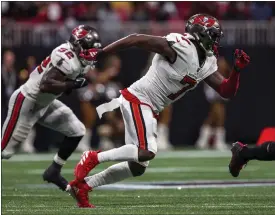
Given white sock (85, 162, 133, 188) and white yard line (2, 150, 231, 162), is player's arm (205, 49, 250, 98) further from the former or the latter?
white yard line (2, 150, 231, 162)

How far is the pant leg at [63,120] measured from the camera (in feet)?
31.4

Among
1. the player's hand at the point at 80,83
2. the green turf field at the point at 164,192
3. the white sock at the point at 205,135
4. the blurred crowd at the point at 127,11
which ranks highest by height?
the player's hand at the point at 80,83

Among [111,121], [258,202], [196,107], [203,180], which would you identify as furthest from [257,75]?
[258,202]

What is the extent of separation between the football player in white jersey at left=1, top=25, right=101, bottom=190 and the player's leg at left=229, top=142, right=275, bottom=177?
1.84m

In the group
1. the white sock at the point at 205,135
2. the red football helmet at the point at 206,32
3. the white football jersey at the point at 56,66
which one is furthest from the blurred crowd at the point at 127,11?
the red football helmet at the point at 206,32

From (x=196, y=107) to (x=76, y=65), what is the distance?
25.4 ft

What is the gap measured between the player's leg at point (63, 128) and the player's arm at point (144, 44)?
6.48 feet

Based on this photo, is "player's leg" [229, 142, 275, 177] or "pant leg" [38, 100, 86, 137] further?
"pant leg" [38, 100, 86, 137]

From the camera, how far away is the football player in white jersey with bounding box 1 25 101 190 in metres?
9.31

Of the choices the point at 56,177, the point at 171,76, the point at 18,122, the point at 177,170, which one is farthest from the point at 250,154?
the point at 177,170

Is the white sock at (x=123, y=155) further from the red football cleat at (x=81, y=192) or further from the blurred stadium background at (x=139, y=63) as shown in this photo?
the blurred stadium background at (x=139, y=63)

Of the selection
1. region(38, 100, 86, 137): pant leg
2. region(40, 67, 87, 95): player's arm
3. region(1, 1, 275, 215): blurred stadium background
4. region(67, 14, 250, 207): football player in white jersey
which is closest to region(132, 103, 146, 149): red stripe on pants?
region(67, 14, 250, 207): football player in white jersey

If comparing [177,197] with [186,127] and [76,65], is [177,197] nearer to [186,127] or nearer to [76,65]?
[76,65]

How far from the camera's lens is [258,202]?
8117mm
